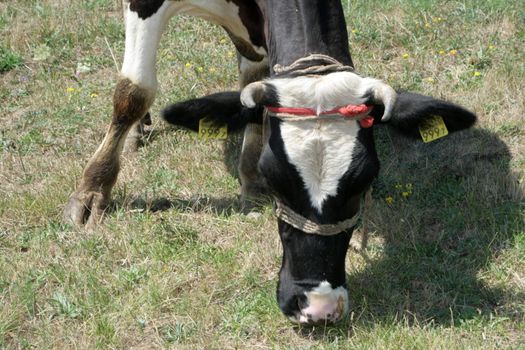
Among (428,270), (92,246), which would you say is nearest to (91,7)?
(92,246)

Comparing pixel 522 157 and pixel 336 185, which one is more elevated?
pixel 336 185

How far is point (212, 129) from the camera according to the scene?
16.9ft

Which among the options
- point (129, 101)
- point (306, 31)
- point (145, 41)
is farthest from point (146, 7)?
point (306, 31)

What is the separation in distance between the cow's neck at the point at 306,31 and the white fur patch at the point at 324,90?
335 millimetres

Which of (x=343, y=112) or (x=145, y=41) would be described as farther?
(x=145, y=41)

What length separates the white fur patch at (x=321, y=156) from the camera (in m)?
4.53

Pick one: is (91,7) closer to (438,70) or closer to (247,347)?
(438,70)

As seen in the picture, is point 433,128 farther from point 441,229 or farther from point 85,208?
point 85,208

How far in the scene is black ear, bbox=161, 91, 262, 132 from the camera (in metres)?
5.04

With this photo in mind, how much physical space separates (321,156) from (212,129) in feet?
2.85

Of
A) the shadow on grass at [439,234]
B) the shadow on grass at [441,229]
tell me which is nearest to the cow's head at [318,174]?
the shadow on grass at [439,234]

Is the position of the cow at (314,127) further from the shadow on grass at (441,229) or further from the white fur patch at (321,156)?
the shadow on grass at (441,229)

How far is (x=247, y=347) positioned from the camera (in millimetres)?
4699

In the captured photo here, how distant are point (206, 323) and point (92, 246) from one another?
45.1 inches
